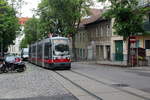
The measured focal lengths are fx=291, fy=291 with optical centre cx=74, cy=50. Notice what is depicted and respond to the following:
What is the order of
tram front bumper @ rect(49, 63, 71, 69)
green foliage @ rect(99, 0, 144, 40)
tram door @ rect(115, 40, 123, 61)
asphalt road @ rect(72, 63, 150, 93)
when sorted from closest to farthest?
1. asphalt road @ rect(72, 63, 150, 93)
2. tram front bumper @ rect(49, 63, 71, 69)
3. green foliage @ rect(99, 0, 144, 40)
4. tram door @ rect(115, 40, 123, 61)

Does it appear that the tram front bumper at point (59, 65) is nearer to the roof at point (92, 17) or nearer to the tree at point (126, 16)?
the tree at point (126, 16)

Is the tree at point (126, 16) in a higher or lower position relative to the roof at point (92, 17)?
lower

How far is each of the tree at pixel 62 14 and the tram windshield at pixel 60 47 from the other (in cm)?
2245

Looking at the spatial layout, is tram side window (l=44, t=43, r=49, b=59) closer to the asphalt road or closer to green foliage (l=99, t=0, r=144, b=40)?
the asphalt road

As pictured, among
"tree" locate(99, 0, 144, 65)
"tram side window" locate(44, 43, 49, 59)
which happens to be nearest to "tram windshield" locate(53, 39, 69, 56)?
"tram side window" locate(44, 43, 49, 59)

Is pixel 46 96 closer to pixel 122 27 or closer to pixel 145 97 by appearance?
pixel 145 97

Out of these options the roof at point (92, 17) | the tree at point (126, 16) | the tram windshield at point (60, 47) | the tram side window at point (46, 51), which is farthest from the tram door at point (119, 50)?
the tram windshield at point (60, 47)

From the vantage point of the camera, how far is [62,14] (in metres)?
50.5

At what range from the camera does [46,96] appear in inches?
436

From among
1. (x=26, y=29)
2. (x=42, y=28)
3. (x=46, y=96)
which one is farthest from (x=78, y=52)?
(x=46, y=96)

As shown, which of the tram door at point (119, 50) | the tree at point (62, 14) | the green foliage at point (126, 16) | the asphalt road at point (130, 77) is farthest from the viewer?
the tree at point (62, 14)

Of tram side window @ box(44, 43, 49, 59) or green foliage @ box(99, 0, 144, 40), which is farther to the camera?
green foliage @ box(99, 0, 144, 40)

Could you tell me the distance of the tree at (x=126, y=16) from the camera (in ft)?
96.9

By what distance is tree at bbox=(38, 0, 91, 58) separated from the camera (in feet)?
164
